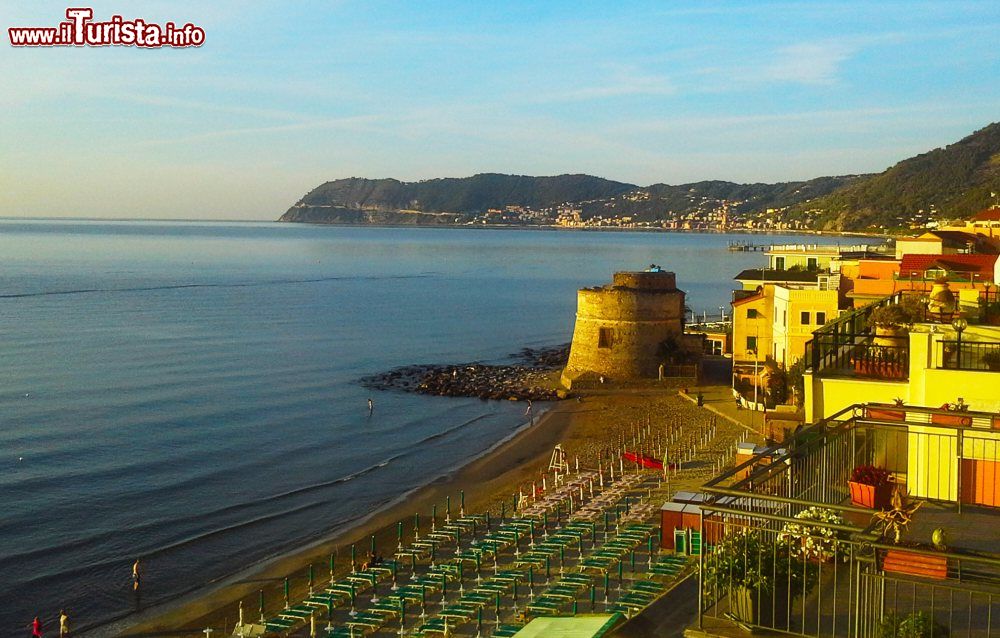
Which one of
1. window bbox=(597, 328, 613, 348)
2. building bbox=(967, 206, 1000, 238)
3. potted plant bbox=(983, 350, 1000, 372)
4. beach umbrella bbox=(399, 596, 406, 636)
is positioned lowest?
beach umbrella bbox=(399, 596, 406, 636)

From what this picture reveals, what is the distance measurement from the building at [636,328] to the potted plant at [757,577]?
44.1 metres

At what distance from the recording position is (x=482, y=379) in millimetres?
57344

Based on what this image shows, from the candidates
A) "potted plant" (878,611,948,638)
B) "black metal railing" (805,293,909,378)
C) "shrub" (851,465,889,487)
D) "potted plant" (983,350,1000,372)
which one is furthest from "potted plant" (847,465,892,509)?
"black metal railing" (805,293,909,378)

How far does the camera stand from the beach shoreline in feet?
72.4

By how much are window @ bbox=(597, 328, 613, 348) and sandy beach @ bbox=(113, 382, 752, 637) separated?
2.56 m

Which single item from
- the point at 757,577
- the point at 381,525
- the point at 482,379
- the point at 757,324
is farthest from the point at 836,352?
the point at 482,379

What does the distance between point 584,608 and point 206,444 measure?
79.4ft

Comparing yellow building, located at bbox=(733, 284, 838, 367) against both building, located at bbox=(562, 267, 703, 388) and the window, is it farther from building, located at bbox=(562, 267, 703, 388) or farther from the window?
Answer: the window

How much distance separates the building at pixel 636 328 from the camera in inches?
1976

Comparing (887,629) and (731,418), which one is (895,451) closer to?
(887,629)

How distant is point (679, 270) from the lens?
523 feet

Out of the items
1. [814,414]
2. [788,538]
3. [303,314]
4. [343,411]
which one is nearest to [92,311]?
[303,314]

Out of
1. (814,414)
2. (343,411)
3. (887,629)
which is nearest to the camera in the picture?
(887,629)

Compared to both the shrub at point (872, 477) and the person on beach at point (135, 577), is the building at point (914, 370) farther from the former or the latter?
the person on beach at point (135, 577)
